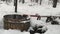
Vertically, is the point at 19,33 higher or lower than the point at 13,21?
lower

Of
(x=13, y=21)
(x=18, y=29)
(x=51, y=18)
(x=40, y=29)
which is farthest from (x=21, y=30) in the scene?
(x=51, y=18)

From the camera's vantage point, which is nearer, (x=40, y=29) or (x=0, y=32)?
(x=40, y=29)

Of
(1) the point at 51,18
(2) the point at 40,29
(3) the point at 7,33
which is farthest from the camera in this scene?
(1) the point at 51,18

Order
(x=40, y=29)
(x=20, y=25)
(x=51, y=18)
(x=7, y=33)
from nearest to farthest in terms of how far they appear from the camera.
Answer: (x=40, y=29) → (x=7, y=33) → (x=20, y=25) → (x=51, y=18)

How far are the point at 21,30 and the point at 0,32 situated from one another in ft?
3.89

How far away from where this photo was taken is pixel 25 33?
26.4 ft

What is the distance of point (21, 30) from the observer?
8391 millimetres

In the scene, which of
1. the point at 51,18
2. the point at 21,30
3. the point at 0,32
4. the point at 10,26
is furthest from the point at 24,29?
the point at 51,18

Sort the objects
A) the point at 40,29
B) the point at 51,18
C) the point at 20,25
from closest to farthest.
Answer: the point at 40,29, the point at 20,25, the point at 51,18

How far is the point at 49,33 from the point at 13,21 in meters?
2.26

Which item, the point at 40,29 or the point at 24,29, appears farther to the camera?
the point at 24,29

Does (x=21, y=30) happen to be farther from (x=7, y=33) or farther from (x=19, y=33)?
(x=7, y=33)

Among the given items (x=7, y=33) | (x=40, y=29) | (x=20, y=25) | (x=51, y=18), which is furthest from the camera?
(x=51, y=18)

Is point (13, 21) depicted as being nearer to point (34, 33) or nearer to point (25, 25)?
point (25, 25)
